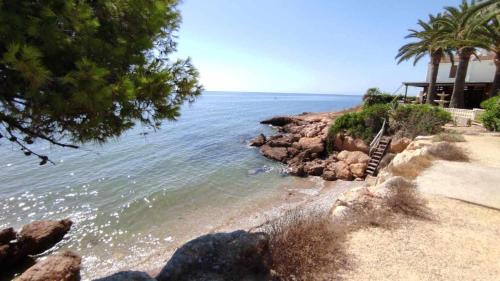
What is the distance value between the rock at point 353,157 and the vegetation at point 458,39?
8753 mm

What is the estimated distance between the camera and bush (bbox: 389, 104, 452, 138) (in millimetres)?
17284

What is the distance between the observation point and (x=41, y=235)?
10.5 m

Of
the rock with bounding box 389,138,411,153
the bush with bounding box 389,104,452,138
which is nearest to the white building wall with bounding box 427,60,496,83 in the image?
the bush with bounding box 389,104,452,138

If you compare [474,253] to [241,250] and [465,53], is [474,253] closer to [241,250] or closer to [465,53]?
[241,250]

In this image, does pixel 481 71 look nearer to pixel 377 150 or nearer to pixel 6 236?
pixel 377 150

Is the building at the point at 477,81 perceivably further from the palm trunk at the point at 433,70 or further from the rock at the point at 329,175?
the rock at the point at 329,175

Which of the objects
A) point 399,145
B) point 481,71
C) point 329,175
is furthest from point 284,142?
point 481,71

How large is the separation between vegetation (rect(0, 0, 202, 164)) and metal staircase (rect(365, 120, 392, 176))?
15.4 meters

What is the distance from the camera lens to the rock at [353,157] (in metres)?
18.1

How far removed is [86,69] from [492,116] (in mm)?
20382

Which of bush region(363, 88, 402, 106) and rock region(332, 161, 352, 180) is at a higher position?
bush region(363, 88, 402, 106)

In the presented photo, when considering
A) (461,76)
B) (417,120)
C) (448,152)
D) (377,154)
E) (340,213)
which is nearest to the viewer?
(340,213)

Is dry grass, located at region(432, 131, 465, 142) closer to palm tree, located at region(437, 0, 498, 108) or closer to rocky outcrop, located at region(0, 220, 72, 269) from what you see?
palm tree, located at region(437, 0, 498, 108)

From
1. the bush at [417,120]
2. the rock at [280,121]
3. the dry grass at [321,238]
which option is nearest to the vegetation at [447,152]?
the bush at [417,120]
